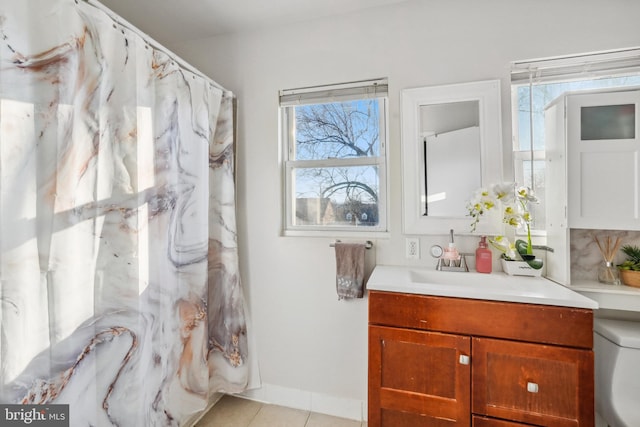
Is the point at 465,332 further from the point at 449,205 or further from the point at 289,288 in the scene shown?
the point at 289,288

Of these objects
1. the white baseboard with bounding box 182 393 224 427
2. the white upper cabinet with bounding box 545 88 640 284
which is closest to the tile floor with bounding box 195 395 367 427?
the white baseboard with bounding box 182 393 224 427

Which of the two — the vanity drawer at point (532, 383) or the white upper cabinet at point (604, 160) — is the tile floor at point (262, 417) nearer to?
the vanity drawer at point (532, 383)

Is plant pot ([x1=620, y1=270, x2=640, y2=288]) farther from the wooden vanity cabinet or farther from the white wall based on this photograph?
the white wall

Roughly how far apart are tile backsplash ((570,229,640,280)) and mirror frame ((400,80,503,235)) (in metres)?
0.38

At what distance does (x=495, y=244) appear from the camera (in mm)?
1557

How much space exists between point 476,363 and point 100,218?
1.60 m

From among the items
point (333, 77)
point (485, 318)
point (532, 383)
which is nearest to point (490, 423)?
point (532, 383)

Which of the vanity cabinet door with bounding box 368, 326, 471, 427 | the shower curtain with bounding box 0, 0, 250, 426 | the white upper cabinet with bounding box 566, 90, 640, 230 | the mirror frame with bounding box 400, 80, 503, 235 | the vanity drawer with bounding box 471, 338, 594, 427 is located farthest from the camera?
the mirror frame with bounding box 400, 80, 503, 235

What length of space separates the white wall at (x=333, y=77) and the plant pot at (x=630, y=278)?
0.68 metres

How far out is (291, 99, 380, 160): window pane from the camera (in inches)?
72.7

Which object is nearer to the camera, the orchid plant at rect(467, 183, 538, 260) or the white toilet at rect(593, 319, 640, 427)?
the white toilet at rect(593, 319, 640, 427)

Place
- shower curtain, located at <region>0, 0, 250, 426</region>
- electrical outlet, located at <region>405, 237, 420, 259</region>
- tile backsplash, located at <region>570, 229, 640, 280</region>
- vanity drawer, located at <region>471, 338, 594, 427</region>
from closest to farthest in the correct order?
1. shower curtain, located at <region>0, 0, 250, 426</region>
2. vanity drawer, located at <region>471, 338, 594, 427</region>
3. tile backsplash, located at <region>570, 229, 640, 280</region>
4. electrical outlet, located at <region>405, 237, 420, 259</region>

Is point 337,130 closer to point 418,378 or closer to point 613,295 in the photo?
point 418,378

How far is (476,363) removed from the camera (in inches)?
47.0
